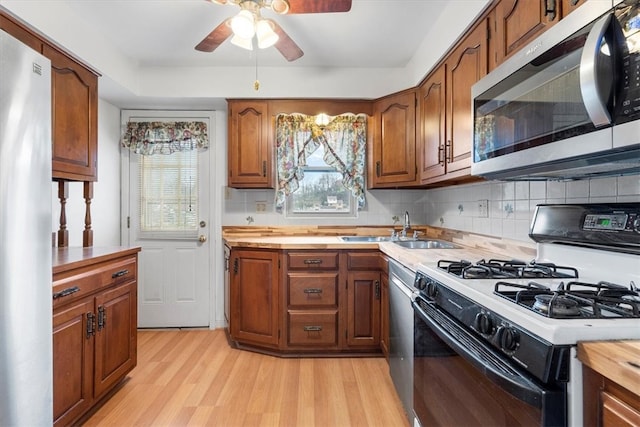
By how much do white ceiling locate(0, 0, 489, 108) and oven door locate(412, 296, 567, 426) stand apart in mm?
1539

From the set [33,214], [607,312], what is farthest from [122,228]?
[607,312]

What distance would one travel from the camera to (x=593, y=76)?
0.82 meters

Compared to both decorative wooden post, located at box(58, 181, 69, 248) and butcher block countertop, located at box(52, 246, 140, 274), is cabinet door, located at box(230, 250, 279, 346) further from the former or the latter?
decorative wooden post, located at box(58, 181, 69, 248)

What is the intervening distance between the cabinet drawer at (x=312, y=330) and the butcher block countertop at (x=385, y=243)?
514mm

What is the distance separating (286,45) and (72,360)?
2021mm

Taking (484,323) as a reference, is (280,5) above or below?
above

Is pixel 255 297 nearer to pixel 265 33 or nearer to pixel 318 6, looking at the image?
pixel 265 33

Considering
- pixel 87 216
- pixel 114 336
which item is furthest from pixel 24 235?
pixel 87 216

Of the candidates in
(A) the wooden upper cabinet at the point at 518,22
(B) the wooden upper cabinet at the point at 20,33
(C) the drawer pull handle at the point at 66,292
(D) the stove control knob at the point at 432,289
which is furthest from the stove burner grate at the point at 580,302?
(B) the wooden upper cabinet at the point at 20,33

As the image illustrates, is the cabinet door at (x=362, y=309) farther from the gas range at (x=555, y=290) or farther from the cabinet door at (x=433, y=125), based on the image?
the gas range at (x=555, y=290)

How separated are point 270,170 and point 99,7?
154 centimetres

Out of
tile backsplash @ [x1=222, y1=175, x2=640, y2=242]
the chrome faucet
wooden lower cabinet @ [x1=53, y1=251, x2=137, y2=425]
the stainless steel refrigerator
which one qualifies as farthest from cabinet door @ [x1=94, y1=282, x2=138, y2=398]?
the chrome faucet

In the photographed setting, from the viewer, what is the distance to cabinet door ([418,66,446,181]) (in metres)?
2.21

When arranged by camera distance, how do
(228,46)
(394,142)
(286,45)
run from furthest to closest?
1. (394,142)
2. (228,46)
3. (286,45)
